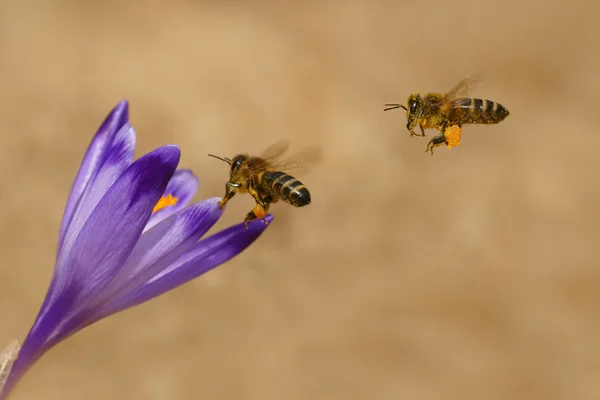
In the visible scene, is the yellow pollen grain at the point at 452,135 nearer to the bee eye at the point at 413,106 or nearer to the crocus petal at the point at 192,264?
the bee eye at the point at 413,106

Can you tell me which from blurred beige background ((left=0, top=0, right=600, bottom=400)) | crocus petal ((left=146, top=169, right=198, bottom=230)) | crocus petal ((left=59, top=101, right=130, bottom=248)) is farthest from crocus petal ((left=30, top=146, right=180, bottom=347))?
blurred beige background ((left=0, top=0, right=600, bottom=400))

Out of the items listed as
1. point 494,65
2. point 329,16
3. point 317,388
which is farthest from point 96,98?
point 494,65

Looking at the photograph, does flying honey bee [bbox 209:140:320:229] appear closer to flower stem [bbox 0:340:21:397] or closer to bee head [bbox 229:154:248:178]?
bee head [bbox 229:154:248:178]

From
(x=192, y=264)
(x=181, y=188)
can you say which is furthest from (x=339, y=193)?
(x=192, y=264)

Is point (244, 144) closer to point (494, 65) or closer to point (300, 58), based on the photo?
point (300, 58)

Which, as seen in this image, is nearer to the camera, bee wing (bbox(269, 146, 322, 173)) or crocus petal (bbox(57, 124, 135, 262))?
crocus petal (bbox(57, 124, 135, 262))
